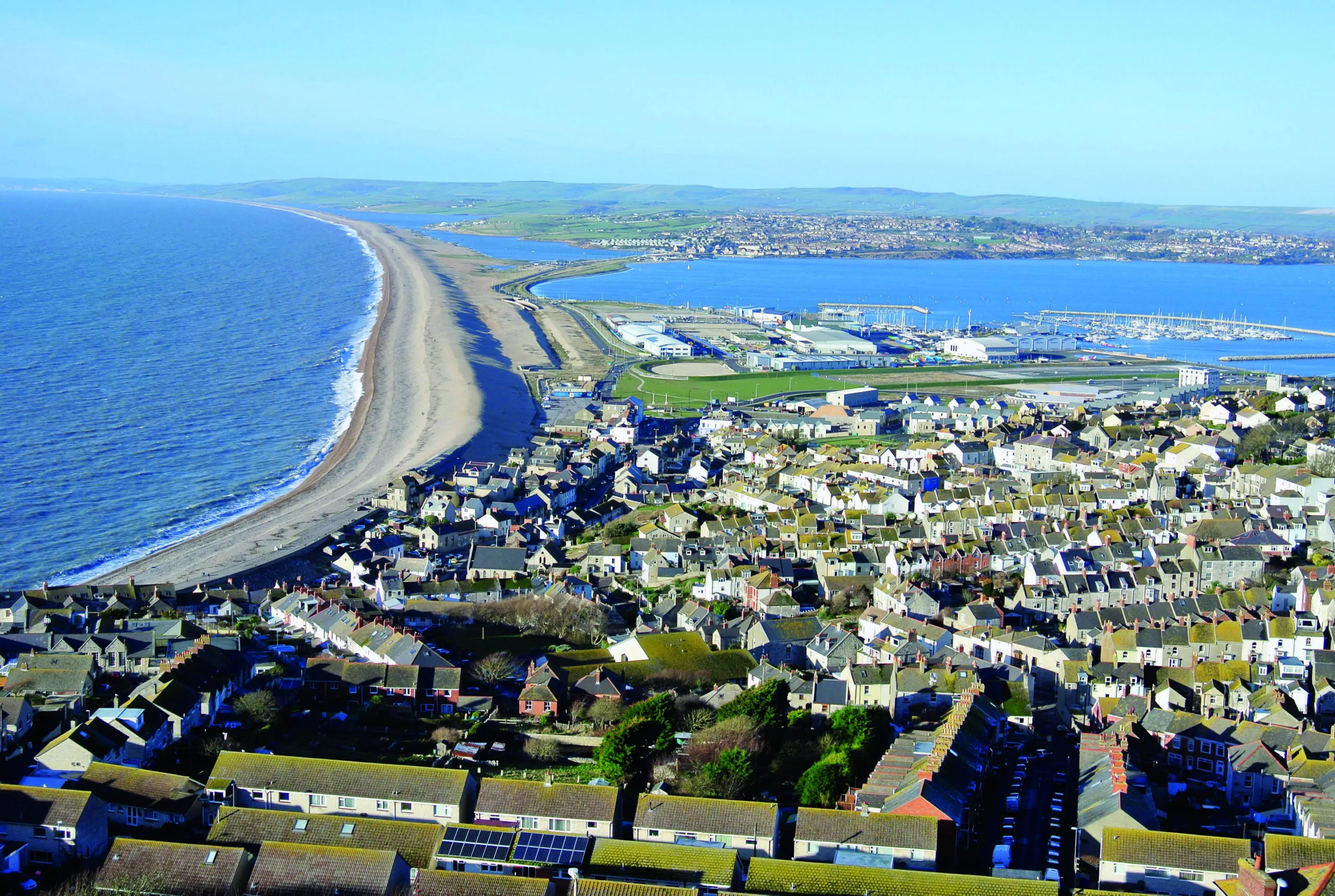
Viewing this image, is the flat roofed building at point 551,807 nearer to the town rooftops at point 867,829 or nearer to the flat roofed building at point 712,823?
the flat roofed building at point 712,823

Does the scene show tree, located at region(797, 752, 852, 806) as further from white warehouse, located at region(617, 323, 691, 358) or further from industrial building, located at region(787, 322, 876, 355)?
industrial building, located at region(787, 322, 876, 355)

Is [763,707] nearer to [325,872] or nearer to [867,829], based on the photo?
[867,829]

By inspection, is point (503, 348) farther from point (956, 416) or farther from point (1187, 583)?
point (1187, 583)

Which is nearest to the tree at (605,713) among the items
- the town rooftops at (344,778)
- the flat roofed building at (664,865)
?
the town rooftops at (344,778)

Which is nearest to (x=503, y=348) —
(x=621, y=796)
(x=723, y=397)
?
(x=723, y=397)

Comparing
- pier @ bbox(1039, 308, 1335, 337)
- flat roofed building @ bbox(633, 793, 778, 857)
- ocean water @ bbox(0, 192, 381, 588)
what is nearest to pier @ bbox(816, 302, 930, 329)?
pier @ bbox(1039, 308, 1335, 337)

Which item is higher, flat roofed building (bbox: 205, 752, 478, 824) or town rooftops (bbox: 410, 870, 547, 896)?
town rooftops (bbox: 410, 870, 547, 896)
